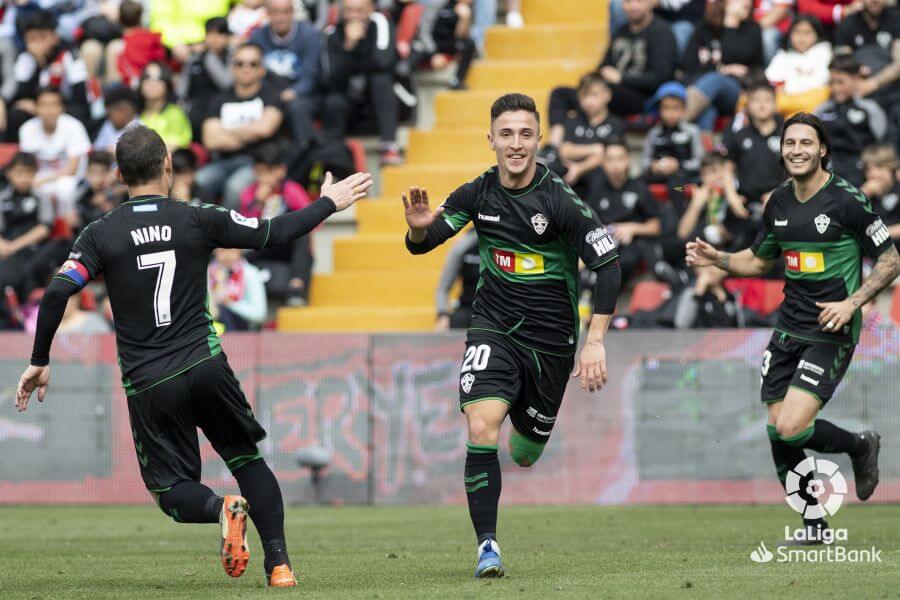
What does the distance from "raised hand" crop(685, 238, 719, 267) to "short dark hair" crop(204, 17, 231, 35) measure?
1085cm

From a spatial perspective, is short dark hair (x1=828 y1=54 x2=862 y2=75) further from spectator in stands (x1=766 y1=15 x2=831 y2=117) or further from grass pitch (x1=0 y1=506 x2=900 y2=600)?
grass pitch (x1=0 y1=506 x2=900 y2=600)

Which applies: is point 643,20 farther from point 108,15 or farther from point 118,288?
point 118,288

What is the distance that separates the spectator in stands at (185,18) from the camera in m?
20.1

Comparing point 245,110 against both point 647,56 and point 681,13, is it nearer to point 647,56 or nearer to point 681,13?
point 647,56

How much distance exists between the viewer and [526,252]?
8.34 m

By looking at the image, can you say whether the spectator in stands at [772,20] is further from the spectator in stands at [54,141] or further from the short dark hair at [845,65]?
the spectator in stands at [54,141]

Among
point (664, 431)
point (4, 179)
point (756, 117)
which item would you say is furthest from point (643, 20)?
point (4, 179)

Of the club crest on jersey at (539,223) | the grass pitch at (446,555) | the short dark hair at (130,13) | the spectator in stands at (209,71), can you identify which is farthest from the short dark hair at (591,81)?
the club crest on jersey at (539,223)

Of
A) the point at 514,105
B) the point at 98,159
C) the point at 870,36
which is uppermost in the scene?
the point at 514,105

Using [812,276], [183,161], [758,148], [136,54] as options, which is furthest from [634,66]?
[812,276]

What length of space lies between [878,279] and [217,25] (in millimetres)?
11504

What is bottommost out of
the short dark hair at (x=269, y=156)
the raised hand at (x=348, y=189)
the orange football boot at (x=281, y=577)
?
the orange football boot at (x=281, y=577)

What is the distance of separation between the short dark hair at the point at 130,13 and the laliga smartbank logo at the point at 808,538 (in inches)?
484

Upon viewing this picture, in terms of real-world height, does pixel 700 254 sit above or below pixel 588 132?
above
